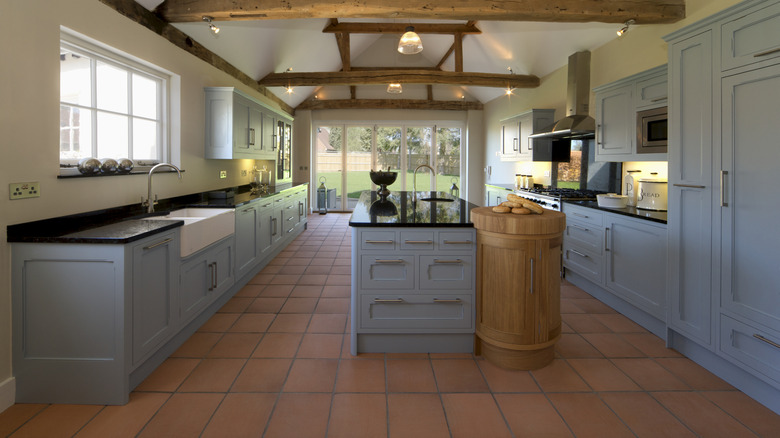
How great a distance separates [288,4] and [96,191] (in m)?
2.20

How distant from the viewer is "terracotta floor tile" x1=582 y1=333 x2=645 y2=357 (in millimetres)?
2754

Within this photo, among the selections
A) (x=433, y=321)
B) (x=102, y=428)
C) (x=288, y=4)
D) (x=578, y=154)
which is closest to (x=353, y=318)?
(x=433, y=321)

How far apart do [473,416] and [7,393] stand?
89.8 inches

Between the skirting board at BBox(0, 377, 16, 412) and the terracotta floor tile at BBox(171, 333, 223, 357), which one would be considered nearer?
the skirting board at BBox(0, 377, 16, 412)

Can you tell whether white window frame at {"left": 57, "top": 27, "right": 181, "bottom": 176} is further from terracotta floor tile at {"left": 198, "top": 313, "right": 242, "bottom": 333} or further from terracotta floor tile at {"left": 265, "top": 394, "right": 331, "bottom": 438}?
terracotta floor tile at {"left": 265, "top": 394, "right": 331, "bottom": 438}

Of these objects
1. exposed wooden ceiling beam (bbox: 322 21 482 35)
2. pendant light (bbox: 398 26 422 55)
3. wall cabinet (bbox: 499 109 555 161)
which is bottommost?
wall cabinet (bbox: 499 109 555 161)

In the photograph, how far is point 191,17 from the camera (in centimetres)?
361

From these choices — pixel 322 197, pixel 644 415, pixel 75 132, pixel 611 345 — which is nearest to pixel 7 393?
pixel 75 132

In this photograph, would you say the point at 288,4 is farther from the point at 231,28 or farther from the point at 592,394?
the point at 592,394

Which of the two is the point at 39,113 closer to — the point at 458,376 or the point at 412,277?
the point at 412,277

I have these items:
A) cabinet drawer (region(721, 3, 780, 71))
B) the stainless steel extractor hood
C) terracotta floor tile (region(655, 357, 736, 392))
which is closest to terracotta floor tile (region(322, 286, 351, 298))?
terracotta floor tile (region(655, 357, 736, 392))

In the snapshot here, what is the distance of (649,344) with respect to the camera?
291cm

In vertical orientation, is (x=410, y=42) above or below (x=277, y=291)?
above

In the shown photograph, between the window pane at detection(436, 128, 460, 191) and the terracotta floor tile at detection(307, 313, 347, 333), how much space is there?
725 cm
